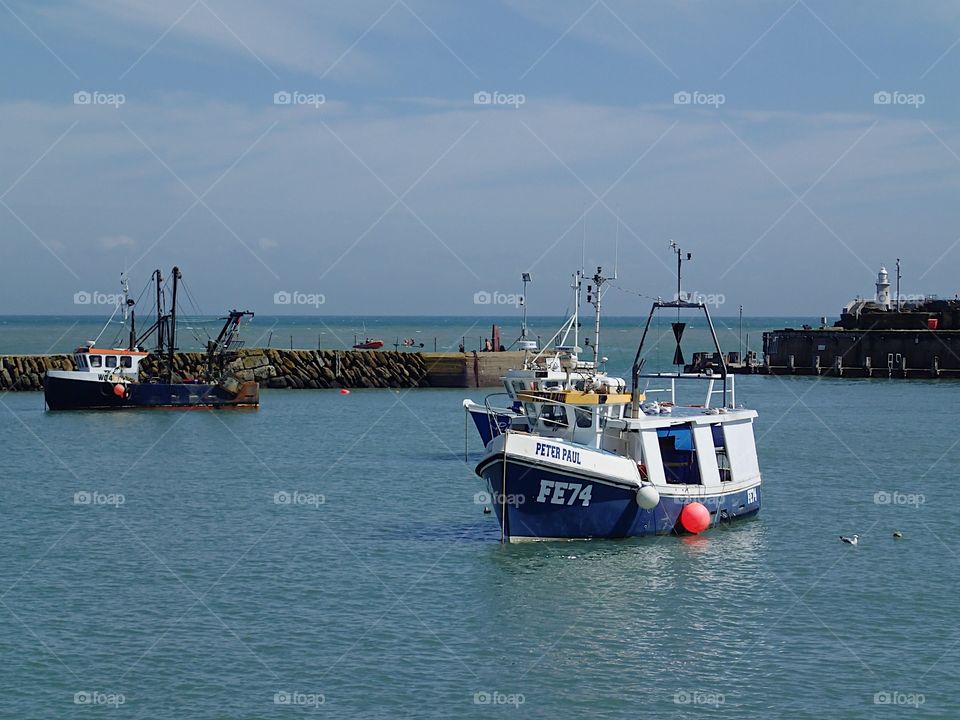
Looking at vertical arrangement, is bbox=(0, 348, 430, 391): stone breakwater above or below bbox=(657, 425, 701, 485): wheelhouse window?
above

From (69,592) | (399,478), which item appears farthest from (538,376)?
(69,592)

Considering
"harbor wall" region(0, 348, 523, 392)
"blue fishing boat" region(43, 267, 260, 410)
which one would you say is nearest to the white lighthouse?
"harbor wall" region(0, 348, 523, 392)

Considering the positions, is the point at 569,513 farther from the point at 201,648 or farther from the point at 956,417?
the point at 956,417

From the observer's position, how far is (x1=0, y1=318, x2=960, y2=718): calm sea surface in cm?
1995

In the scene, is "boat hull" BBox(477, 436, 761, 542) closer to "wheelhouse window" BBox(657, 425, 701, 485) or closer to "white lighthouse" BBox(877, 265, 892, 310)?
"wheelhouse window" BBox(657, 425, 701, 485)

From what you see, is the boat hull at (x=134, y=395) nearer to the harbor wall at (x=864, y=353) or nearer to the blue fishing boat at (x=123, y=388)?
the blue fishing boat at (x=123, y=388)

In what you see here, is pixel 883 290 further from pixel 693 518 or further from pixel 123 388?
pixel 693 518

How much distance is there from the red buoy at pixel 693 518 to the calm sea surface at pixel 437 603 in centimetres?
42

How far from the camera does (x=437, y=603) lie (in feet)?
82.4

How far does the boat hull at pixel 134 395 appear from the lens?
70.4 m

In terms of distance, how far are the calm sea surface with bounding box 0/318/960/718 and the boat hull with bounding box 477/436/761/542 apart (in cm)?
49

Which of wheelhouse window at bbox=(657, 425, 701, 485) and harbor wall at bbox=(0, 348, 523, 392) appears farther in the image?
harbor wall at bbox=(0, 348, 523, 392)

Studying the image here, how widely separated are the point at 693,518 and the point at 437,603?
8910 millimetres

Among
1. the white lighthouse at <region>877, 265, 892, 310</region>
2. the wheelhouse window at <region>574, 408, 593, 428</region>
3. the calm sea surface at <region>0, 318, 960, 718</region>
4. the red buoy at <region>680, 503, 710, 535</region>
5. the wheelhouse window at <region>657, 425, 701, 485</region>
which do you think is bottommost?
the calm sea surface at <region>0, 318, 960, 718</region>
